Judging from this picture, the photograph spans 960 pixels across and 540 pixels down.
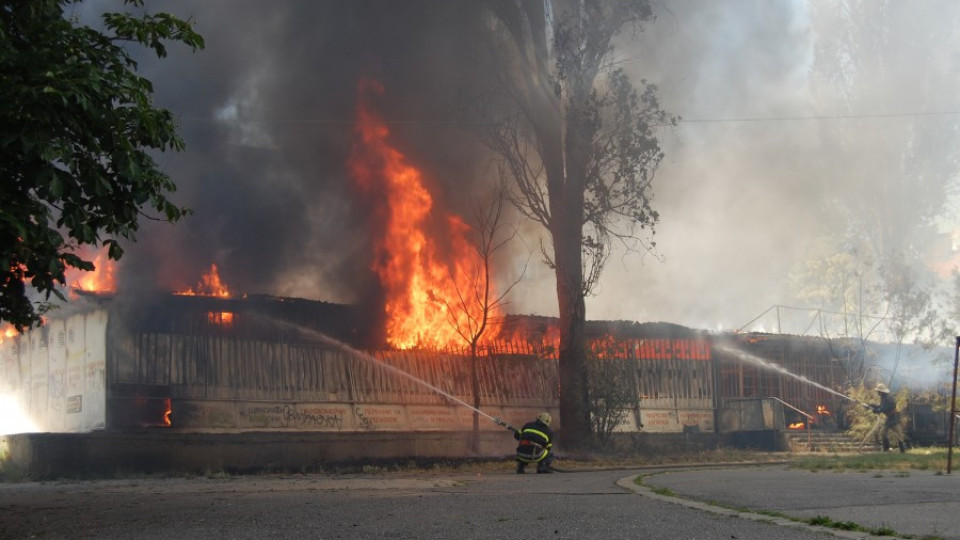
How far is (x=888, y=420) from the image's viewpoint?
875 inches

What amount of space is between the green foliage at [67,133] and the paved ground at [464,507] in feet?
8.32

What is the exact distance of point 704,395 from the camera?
26031 millimetres

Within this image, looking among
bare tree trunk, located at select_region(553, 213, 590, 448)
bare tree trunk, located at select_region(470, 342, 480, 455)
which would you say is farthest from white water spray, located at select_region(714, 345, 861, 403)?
bare tree trunk, located at select_region(470, 342, 480, 455)

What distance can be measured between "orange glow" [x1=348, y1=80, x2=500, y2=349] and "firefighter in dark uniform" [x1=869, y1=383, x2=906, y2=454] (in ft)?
31.7

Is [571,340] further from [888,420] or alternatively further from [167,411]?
[167,411]

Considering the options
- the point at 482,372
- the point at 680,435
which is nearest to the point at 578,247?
the point at 482,372

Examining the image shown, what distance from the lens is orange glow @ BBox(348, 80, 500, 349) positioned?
69.3 ft

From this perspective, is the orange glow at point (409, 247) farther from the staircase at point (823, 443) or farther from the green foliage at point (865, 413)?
the green foliage at point (865, 413)

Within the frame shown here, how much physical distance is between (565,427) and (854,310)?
1425 inches

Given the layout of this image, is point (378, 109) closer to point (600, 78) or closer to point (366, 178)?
→ point (366, 178)

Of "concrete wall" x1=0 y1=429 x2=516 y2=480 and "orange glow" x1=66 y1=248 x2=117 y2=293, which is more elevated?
"orange glow" x1=66 y1=248 x2=117 y2=293

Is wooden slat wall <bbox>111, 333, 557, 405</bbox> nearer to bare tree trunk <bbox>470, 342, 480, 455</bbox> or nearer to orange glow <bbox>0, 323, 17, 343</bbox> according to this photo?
bare tree trunk <bbox>470, 342, 480, 455</bbox>

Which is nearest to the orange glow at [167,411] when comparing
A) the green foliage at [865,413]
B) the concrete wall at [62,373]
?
the concrete wall at [62,373]

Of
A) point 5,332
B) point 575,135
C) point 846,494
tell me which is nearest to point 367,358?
point 575,135
